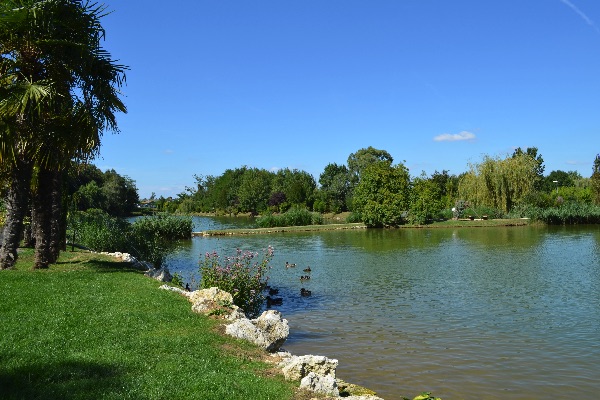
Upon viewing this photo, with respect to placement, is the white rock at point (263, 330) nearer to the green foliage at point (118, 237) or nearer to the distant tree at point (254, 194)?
the green foliage at point (118, 237)

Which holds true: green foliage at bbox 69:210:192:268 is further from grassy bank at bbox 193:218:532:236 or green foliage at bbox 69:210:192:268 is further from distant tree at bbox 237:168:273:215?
distant tree at bbox 237:168:273:215

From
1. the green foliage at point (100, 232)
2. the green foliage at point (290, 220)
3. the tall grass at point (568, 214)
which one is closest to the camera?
the green foliage at point (100, 232)

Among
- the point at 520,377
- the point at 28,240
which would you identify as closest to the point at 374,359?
the point at 520,377

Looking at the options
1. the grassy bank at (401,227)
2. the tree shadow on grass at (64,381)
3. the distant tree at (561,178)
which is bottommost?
the tree shadow on grass at (64,381)

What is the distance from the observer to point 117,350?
273 inches

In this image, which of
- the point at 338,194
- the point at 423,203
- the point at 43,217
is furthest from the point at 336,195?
the point at 43,217

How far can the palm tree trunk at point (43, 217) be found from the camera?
47.8 ft

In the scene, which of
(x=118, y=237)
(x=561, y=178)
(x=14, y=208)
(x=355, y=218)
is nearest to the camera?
(x=14, y=208)

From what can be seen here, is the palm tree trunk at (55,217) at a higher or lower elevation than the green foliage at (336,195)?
lower

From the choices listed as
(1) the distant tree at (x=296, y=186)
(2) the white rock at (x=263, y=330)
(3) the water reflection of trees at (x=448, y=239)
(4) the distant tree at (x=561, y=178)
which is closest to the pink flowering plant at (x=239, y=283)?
(2) the white rock at (x=263, y=330)

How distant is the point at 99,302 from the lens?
989cm

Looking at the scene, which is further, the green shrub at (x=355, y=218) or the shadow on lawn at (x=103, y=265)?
the green shrub at (x=355, y=218)

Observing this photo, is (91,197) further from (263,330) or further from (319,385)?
(319,385)

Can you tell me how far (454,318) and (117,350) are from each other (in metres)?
9.08
